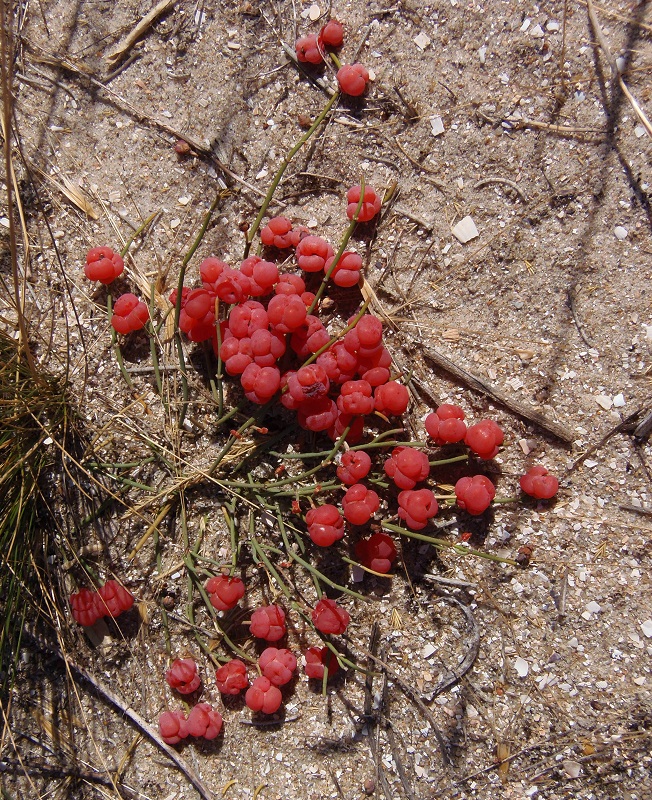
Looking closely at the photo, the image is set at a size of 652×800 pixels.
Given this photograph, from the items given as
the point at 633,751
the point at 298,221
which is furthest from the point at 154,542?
the point at 633,751

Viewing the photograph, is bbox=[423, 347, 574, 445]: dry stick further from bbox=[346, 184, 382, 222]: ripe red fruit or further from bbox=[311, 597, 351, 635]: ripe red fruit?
bbox=[311, 597, 351, 635]: ripe red fruit

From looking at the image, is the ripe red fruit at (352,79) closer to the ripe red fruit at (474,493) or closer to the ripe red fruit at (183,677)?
the ripe red fruit at (474,493)

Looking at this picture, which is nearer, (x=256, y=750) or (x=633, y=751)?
(x=633, y=751)

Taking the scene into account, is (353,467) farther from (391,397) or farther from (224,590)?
(224,590)

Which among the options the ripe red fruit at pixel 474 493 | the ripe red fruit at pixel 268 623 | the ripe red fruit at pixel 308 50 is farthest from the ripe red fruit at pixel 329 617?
the ripe red fruit at pixel 308 50

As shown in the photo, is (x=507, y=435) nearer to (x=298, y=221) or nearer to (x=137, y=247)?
(x=298, y=221)

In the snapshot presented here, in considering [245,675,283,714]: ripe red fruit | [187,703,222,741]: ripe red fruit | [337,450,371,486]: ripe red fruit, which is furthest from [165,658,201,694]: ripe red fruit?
[337,450,371,486]: ripe red fruit
